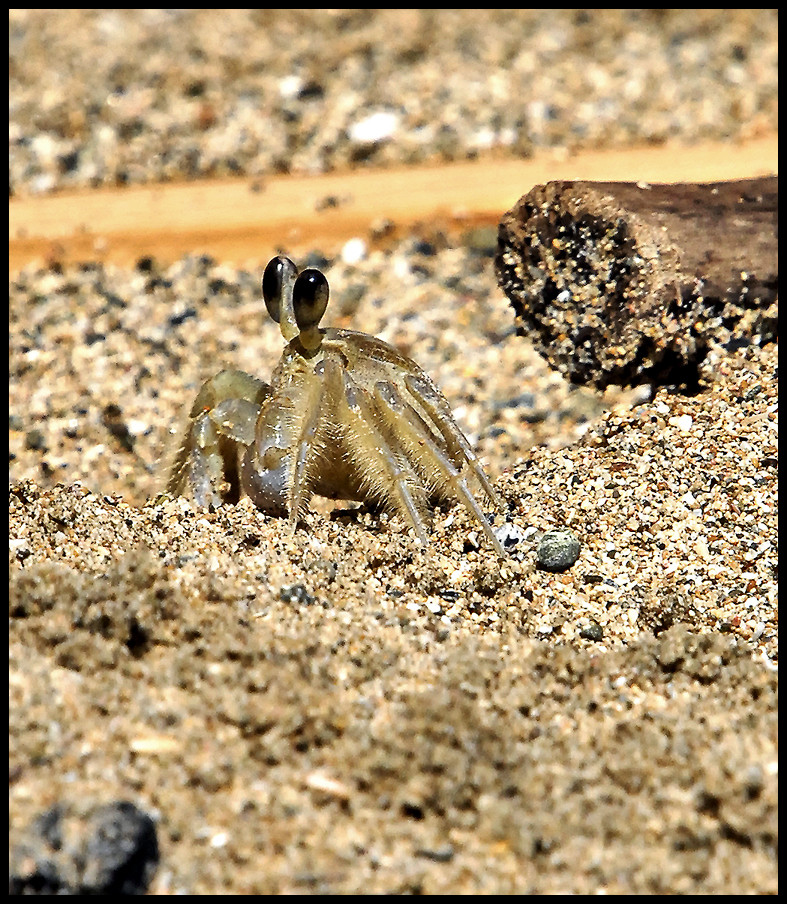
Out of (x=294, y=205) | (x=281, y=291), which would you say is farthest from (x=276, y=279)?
(x=294, y=205)

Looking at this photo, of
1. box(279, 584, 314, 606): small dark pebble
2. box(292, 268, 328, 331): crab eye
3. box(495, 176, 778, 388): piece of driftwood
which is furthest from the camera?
box(495, 176, 778, 388): piece of driftwood

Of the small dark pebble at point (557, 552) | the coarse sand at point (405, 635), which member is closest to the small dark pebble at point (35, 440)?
the coarse sand at point (405, 635)

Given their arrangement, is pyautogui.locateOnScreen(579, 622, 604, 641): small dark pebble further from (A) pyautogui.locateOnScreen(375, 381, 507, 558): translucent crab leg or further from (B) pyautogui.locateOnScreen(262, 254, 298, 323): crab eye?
(B) pyautogui.locateOnScreen(262, 254, 298, 323): crab eye

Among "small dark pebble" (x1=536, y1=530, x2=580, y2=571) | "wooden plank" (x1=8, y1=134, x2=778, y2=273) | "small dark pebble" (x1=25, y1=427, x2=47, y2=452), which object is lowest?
"small dark pebble" (x1=536, y1=530, x2=580, y2=571)

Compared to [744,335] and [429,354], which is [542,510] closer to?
[744,335]

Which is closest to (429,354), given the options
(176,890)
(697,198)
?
(697,198)

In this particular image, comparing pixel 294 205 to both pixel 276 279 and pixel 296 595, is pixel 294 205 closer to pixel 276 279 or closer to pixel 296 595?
→ pixel 276 279

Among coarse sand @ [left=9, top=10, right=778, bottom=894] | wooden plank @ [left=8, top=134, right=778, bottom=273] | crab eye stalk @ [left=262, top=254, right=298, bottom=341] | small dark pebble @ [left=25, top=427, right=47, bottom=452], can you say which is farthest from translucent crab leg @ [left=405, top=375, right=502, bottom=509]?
wooden plank @ [left=8, top=134, right=778, bottom=273]
